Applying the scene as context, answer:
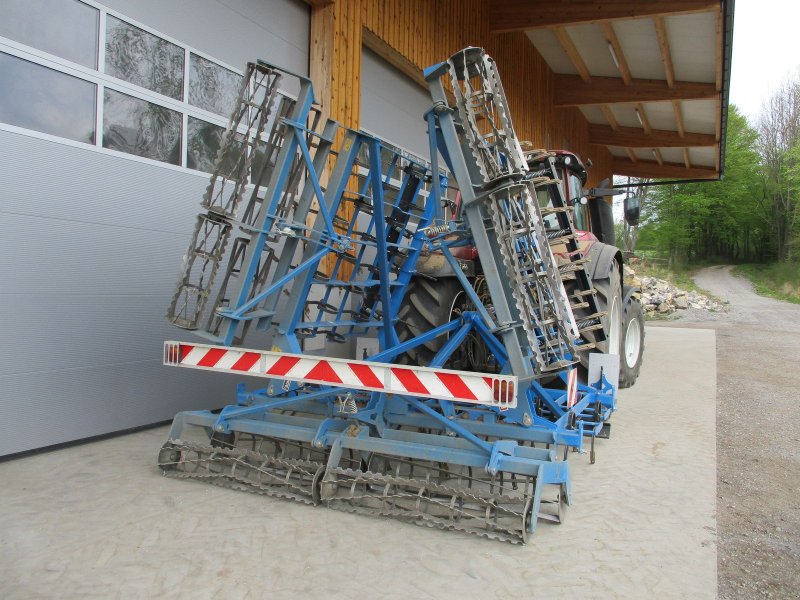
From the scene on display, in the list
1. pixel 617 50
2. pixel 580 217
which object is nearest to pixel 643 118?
pixel 617 50

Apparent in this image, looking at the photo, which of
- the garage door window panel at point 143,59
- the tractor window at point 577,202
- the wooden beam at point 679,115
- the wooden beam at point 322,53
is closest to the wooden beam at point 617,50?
the wooden beam at point 679,115

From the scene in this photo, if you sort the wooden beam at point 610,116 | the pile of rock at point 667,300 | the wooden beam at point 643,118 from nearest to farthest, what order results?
the wooden beam at point 643,118, the wooden beam at point 610,116, the pile of rock at point 667,300

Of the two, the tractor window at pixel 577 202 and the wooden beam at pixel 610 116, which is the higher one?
the wooden beam at pixel 610 116

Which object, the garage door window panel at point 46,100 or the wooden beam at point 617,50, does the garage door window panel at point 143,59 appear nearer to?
the garage door window panel at point 46,100

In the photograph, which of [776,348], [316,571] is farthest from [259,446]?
[776,348]

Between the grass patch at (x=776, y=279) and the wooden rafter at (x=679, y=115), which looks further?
the grass patch at (x=776, y=279)

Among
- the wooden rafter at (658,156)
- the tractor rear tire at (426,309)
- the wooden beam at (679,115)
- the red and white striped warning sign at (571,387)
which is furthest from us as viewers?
the wooden rafter at (658,156)

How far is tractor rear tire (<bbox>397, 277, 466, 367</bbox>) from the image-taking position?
191 inches

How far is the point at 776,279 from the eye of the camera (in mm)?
32312

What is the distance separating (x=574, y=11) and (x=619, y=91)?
176 inches

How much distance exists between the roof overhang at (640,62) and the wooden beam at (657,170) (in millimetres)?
2570

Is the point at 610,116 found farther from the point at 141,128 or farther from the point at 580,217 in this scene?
the point at 141,128

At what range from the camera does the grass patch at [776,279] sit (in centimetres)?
2933

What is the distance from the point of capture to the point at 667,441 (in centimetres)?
515
